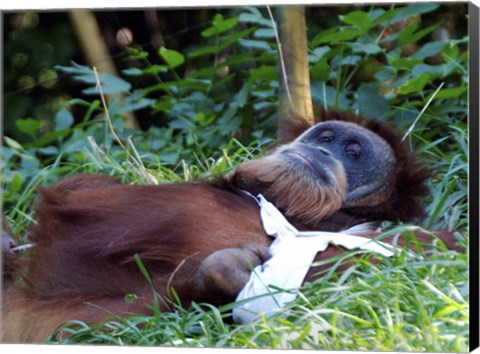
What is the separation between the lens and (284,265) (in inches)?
150

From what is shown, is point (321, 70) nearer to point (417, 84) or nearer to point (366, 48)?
point (366, 48)

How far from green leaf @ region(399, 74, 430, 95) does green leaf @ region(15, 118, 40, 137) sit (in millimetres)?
1458

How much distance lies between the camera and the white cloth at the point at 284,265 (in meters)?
3.75

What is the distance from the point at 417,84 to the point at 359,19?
1.06ft

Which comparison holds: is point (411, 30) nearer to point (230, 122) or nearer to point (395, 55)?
point (395, 55)

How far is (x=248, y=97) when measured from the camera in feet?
15.4

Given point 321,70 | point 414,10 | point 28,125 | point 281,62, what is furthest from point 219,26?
point 28,125

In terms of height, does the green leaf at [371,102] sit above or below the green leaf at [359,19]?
below

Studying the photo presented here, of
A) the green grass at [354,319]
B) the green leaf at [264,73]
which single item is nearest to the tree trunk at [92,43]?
the green leaf at [264,73]

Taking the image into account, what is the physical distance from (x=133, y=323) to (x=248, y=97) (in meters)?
1.20

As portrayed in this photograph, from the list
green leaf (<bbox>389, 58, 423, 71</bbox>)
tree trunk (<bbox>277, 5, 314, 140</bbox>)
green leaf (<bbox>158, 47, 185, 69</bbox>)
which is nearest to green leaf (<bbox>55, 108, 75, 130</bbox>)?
green leaf (<bbox>158, 47, 185, 69</bbox>)

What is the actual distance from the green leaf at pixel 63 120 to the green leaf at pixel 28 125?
3.4 inches

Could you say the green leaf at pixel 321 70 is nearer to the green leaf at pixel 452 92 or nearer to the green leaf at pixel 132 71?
the green leaf at pixel 452 92

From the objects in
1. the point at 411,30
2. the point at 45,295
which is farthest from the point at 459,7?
the point at 45,295
